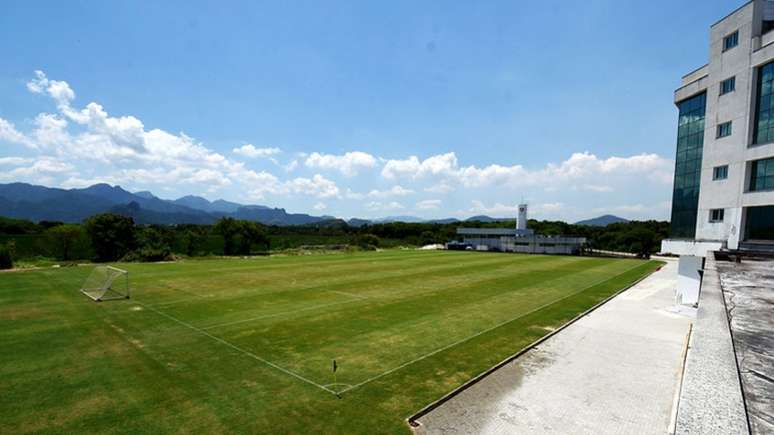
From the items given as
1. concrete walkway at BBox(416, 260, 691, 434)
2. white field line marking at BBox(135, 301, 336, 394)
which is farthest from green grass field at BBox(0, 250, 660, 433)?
concrete walkway at BBox(416, 260, 691, 434)

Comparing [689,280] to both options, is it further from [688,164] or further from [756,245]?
[688,164]

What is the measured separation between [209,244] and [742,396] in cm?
5827

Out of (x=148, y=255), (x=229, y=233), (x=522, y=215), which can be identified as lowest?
(x=148, y=255)

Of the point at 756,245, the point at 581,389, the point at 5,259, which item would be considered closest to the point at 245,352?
the point at 581,389

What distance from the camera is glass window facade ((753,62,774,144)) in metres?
20.4

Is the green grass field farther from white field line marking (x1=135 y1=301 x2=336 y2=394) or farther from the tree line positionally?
the tree line

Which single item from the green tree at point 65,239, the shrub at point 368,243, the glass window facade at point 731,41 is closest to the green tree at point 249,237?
the shrub at point 368,243

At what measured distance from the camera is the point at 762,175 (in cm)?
2100

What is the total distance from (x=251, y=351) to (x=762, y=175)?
1181 inches

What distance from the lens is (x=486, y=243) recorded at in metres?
66.1

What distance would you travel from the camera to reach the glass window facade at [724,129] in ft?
74.3

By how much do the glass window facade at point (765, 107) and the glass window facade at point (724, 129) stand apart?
1463 millimetres

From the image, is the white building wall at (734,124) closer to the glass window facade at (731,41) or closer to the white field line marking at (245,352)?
the glass window facade at (731,41)

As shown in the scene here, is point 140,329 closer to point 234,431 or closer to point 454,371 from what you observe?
point 234,431
